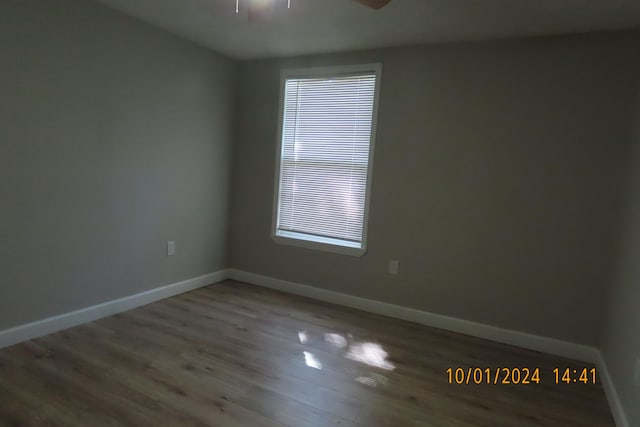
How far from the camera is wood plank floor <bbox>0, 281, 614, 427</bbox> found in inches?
71.2

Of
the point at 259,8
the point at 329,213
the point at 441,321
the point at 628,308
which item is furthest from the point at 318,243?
the point at 628,308

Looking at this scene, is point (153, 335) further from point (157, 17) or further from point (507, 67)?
point (507, 67)

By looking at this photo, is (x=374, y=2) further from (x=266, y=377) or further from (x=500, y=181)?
(x=266, y=377)

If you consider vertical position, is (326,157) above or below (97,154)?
above

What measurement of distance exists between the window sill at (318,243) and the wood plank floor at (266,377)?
0.67m

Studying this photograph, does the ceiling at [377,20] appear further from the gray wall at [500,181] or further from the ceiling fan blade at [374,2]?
the ceiling fan blade at [374,2]

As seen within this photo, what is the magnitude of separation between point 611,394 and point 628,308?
1.71 feet

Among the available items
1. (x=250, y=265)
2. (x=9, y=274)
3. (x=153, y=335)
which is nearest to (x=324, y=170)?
(x=250, y=265)

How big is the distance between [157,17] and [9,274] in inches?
79.0

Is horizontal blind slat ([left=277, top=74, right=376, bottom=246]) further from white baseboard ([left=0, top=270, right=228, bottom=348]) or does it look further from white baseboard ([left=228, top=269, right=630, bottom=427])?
white baseboard ([left=0, top=270, right=228, bottom=348])

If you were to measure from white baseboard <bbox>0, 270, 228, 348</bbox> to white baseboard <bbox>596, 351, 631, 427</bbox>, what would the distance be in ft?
10.6

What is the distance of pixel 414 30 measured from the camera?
8.95 feet

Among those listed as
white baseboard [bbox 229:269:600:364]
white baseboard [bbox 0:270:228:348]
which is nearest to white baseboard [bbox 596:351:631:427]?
white baseboard [bbox 229:269:600:364]

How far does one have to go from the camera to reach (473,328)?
296cm
